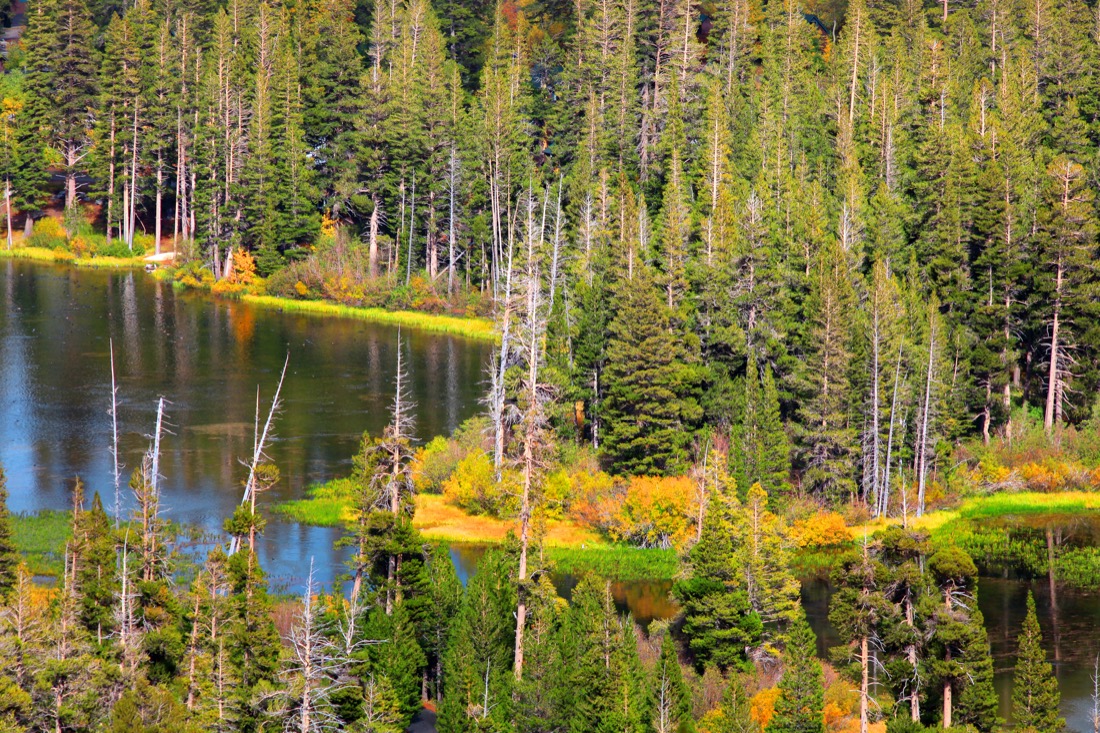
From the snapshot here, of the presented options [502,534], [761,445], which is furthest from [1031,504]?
[502,534]

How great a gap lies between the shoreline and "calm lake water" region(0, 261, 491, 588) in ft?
6.83

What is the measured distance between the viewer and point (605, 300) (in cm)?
7619

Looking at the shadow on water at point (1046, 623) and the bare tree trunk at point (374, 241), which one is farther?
the bare tree trunk at point (374, 241)

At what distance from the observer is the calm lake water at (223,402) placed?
6066 cm

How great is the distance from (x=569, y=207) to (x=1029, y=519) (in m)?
37.5

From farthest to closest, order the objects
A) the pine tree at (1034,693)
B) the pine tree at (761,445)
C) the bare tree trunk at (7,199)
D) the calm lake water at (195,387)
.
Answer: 1. the bare tree trunk at (7,199)
2. the calm lake water at (195,387)
3. the pine tree at (761,445)
4. the pine tree at (1034,693)

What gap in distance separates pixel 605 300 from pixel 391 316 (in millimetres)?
44395

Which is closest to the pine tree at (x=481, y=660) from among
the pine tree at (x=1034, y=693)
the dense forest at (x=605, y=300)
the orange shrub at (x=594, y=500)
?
the dense forest at (x=605, y=300)

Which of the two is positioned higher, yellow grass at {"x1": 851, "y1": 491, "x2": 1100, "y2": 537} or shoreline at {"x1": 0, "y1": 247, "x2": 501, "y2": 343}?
shoreline at {"x1": 0, "y1": 247, "x2": 501, "y2": 343}

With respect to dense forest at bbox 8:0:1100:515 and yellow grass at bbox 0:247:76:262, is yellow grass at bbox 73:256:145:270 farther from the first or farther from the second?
dense forest at bbox 8:0:1100:515

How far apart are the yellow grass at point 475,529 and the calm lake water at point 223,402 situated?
5.08 ft

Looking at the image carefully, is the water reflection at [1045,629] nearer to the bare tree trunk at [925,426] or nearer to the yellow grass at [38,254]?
the bare tree trunk at [925,426]

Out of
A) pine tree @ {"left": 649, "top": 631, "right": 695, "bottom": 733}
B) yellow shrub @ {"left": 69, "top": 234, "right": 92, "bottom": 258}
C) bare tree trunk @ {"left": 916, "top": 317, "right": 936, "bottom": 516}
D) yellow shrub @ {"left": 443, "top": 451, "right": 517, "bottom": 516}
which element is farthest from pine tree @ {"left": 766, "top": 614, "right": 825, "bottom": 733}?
yellow shrub @ {"left": 69, "top": 234, "right": 92, "bottom": 258}

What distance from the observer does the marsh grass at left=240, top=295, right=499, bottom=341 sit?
113 m
